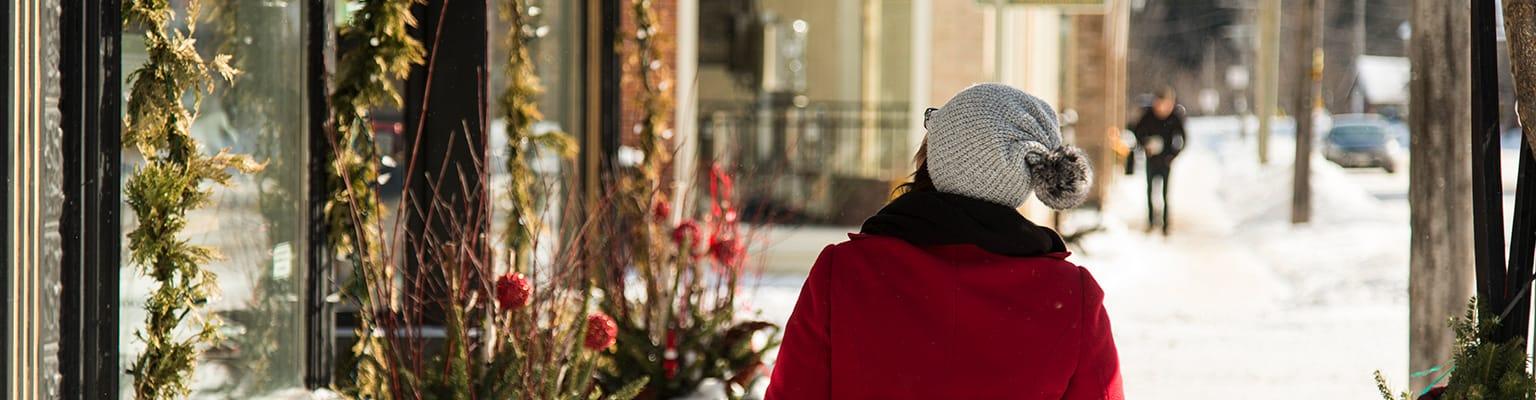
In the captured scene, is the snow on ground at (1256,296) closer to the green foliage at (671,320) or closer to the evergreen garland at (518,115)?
the green foliage at (671,320)

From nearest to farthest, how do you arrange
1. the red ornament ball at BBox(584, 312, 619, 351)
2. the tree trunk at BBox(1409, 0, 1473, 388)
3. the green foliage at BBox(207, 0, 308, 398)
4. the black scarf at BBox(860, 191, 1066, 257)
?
the black scarf at BBox(860, 191, 1066, 257), the red ornament ball at BBox(584, 312, 619, 351), the tree trunk at BBox(1409, 0, 1473, 388), the green foliage at BBox(207, 0, 308, 398)

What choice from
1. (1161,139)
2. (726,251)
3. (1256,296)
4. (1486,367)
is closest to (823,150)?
(1256,296)

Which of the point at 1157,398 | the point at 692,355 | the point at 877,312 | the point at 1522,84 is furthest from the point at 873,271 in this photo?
the point at 1157,398

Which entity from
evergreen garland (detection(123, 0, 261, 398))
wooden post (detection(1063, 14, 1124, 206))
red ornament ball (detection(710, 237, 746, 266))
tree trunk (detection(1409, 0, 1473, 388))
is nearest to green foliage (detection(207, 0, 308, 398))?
evergreen garland (detection(123, 0, 261, 398))

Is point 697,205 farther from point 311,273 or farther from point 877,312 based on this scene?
point 877,312

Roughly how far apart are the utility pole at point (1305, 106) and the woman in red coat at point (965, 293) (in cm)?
1766

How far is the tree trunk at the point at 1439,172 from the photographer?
499 centimetres

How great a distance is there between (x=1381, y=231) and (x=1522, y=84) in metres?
15.0

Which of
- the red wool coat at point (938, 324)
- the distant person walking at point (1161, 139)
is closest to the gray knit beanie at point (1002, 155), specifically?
the red wool coat at point (938, 324)

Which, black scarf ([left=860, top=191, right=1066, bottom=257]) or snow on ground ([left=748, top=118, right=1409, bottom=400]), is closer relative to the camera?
black scarf ([left=860, top=191, right=1066, bottom=257])

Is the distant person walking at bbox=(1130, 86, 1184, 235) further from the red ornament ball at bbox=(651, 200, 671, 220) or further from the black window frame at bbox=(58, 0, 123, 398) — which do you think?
the black window frame at bbox=(58, 0, 123, 398)

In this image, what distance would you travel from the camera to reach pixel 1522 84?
3.91 metres

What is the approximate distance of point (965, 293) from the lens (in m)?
2.96

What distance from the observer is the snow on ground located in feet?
28.4
